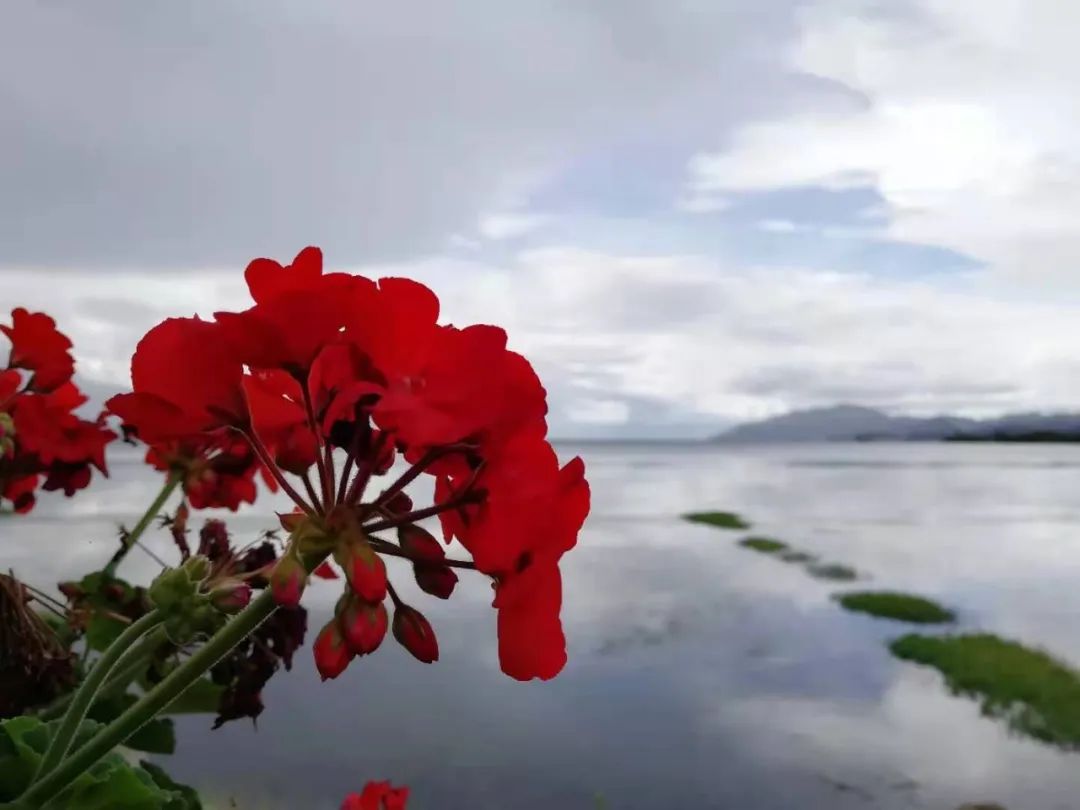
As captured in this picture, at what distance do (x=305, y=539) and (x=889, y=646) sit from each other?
40.4ft

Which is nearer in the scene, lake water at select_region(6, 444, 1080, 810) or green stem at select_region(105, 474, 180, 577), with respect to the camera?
green stem at select_region(105, 474, 180, 577)

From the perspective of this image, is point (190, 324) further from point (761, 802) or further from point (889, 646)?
point (889, 646)

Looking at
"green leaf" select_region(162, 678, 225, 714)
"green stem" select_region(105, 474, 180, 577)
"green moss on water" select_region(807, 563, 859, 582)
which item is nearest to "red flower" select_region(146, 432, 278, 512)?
"green stem" select_region(105, 474, 180, 577)

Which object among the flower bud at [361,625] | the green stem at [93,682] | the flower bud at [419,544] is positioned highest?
the flower bud at [419,544]

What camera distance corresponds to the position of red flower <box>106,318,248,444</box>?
2.84 feet

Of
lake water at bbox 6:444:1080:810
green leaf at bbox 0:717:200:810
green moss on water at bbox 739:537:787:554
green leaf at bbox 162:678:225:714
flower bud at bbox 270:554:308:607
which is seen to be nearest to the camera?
flower bud at bbox 270:554:308:607

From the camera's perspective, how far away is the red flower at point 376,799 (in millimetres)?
2010

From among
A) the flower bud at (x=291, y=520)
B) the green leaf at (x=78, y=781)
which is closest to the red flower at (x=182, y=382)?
the flower bud at (x=291, y=520)

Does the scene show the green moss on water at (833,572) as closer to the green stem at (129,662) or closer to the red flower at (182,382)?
the green stem at (129,662)

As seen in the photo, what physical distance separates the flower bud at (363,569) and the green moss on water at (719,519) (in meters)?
23.0

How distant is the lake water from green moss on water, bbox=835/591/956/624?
30 cm

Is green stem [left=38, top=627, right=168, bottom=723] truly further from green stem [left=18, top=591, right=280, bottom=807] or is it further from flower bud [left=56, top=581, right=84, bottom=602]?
flower bud [left=56, top=581, right=84, bottom=602]

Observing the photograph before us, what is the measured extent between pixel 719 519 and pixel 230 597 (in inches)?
969

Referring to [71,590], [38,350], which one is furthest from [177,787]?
[38,350]
